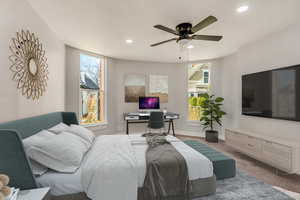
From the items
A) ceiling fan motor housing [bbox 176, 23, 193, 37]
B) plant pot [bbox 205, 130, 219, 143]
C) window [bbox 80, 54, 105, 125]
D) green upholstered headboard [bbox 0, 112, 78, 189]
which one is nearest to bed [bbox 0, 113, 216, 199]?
green upholstered headboard [bbox 0, 112, 78, 189]

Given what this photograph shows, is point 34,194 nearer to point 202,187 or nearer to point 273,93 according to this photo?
point 202,187

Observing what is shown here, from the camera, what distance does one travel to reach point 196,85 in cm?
493

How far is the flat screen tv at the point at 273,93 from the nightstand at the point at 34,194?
11.2 ft

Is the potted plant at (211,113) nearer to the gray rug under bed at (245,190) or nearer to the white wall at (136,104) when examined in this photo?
the white wall at (136,104)

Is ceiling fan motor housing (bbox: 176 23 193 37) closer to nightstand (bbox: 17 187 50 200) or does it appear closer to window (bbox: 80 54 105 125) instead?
nightstand (bbox: 17 187 50 200)

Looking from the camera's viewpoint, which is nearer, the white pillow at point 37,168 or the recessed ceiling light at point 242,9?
the white pillow at point 37,168

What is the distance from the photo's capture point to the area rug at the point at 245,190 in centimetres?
174

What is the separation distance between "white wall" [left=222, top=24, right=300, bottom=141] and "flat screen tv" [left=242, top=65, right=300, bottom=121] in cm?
14

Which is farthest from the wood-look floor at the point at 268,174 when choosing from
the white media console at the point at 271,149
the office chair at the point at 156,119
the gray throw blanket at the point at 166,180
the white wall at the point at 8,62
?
the white wall at the point at 8,62

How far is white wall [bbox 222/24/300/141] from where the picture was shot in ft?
8.04

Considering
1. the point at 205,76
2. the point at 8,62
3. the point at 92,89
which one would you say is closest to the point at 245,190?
the point at 8,62

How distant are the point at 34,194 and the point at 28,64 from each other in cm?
160

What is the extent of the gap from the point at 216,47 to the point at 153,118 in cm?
244

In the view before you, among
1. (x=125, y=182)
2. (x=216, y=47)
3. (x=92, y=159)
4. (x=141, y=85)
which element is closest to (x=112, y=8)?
(x=92, y=159)
